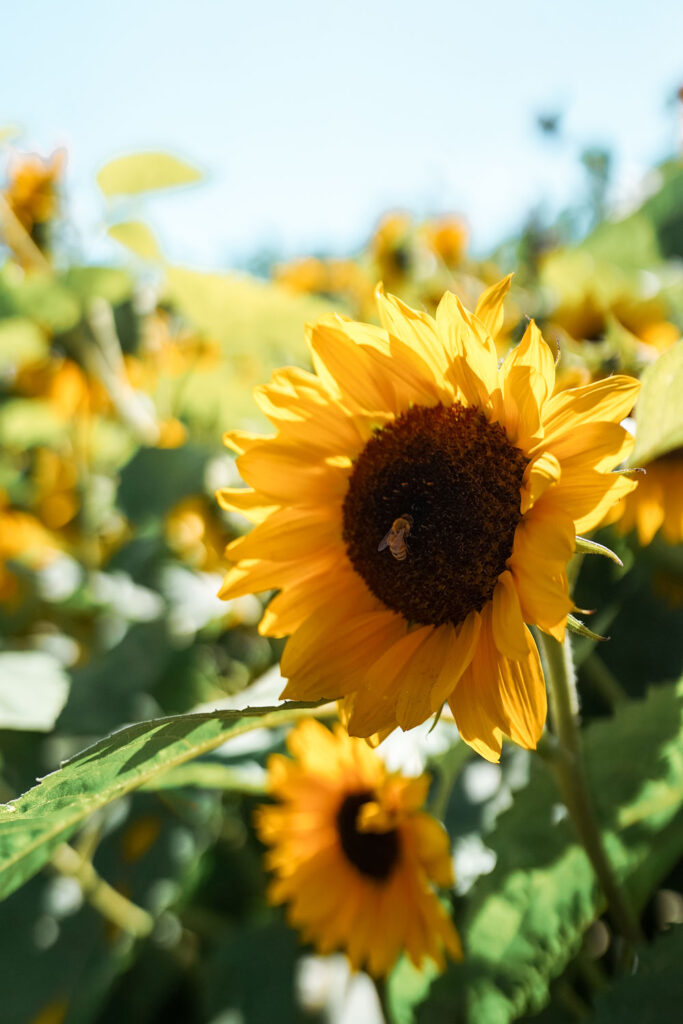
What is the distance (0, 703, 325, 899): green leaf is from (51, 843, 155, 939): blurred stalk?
2.24ft

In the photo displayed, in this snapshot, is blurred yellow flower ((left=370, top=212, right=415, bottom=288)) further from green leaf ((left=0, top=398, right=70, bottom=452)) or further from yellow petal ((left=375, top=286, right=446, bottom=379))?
yellow petal ((left=375, top=286, right=446, bottom=379))

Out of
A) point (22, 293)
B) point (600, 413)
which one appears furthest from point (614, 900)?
point (22, 293)

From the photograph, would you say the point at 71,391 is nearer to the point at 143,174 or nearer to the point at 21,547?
the point at 21,547

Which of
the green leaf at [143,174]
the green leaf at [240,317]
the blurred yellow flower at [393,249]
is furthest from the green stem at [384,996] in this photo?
the blurred yellow flower at [393,249]

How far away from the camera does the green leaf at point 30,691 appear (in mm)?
755

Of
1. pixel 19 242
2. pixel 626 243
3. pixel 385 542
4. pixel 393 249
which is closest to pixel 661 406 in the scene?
pixel 385 542

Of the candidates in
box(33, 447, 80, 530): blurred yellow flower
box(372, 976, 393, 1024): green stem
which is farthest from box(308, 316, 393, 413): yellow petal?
box(33, 447, 80, 530): blurred yellow flower

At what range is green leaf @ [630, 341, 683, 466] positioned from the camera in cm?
48

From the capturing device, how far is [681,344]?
0.47m

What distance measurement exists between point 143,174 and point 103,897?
0.96 meters

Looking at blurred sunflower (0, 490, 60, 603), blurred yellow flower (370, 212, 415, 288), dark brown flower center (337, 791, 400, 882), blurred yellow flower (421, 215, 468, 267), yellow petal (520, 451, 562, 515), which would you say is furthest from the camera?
blurred yellow flower (421, 215, 468, 267)

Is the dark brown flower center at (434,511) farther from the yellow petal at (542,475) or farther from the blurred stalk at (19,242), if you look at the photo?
the blurred stalk at (19,242)

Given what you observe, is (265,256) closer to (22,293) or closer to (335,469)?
(22,293)

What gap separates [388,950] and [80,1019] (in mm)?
465
